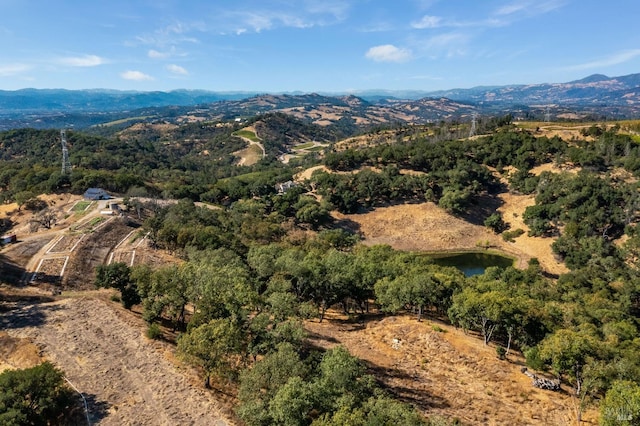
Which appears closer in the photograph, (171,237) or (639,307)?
(639,307)

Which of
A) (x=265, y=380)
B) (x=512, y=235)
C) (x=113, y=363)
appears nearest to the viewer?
(x=265, y=380)

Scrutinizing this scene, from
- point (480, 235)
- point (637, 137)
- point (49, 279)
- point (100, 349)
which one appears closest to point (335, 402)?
point (100, 349)

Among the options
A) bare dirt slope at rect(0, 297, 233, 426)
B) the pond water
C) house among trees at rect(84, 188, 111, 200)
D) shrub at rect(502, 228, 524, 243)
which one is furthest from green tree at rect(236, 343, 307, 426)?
house among trees at rect(84, 188, 111, 200)

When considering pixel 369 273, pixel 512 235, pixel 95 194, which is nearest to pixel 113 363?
pixel 369 273

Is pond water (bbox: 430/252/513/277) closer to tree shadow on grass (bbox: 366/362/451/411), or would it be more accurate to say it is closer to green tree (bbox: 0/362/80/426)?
tree shadow on grass (bbox: 366/362/451/411)

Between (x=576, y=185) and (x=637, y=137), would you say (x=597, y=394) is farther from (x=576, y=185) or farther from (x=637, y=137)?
(x=637, y=137)

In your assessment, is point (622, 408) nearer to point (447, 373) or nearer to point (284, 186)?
point (447, 373)
